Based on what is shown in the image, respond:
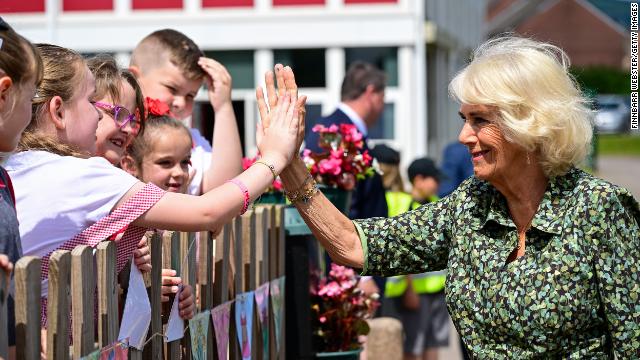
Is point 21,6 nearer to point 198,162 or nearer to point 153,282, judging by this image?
point 198,162

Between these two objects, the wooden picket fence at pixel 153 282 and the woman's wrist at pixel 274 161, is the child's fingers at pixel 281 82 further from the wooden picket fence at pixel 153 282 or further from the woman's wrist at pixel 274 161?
the wooden picket fence at pixel 153 282

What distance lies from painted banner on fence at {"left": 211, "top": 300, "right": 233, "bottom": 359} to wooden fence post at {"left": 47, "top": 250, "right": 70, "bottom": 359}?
132cm

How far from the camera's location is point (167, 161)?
4.64 meters

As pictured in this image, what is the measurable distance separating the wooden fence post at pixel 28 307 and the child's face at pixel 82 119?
624mm

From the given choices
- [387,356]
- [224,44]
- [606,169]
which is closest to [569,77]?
[387,356]

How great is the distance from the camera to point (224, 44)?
21.1m

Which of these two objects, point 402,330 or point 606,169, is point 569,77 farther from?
point 606,169

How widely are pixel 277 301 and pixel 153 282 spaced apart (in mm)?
1777

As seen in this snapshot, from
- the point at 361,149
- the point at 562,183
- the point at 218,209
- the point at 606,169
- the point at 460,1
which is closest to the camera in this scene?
the point at 218,209

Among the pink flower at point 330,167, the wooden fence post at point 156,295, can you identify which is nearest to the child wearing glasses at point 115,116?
the wooden fence post at point 156,295

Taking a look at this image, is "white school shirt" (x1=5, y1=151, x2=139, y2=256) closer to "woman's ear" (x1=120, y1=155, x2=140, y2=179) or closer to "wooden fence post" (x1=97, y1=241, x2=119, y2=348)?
"wooden fence post" (x1=97, y1=241, x2=119, y2=348)

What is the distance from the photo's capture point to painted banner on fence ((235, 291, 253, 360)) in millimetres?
4680

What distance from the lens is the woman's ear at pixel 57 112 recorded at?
3.32 m

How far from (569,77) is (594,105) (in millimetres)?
128
